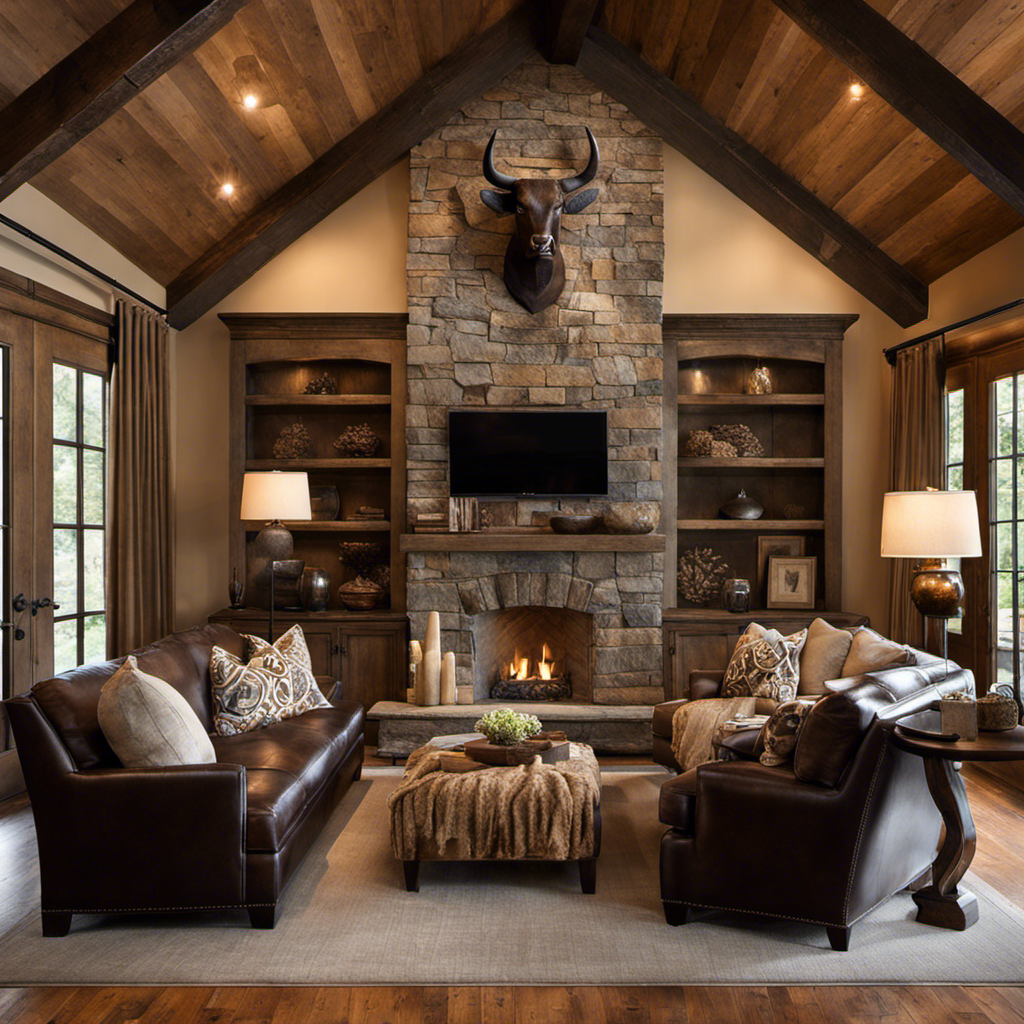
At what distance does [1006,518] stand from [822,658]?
1.45 meters

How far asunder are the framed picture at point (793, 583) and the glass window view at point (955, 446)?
887 millimetres

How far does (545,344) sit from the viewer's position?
5.73 m

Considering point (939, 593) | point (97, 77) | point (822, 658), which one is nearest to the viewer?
point (97, 77)

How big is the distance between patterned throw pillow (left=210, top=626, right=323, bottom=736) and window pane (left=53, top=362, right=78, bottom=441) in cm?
165

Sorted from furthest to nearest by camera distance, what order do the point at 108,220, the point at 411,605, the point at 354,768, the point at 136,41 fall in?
1. the point at 411,605
2. the point at 108,220
3. the point at 354,768
4. the point at 136,41

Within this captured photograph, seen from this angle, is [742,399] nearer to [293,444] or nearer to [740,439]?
[740,439]

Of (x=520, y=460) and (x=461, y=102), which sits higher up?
(x=461, y=102)

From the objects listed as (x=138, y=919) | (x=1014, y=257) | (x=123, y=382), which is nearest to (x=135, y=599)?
(x=123, y=382)

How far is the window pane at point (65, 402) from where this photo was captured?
4.70 metres

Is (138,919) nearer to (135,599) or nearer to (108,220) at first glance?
(135,599)

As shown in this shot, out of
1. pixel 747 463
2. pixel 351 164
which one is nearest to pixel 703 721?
pixel 747 463

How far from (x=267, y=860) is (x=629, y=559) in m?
3.27

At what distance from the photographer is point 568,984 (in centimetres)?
259

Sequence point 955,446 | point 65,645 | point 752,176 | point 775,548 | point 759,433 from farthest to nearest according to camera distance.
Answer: point 759,433 → point 775,548 → point 752,176 → point 955,446 → point 65,645
